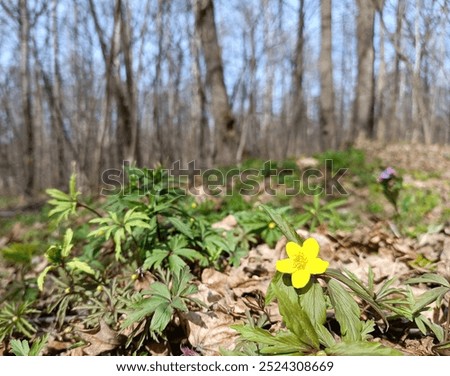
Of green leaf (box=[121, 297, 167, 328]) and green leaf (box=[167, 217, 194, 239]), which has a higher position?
green leaf (box=[167, 217, 194, 239])

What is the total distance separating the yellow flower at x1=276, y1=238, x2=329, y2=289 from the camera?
3.42 ft

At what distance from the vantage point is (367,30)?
8109 millimetres

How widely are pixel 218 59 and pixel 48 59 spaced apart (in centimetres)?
994

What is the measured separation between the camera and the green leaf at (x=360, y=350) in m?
0.88

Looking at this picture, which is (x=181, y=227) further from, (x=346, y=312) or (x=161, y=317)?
(x=346, y=312)

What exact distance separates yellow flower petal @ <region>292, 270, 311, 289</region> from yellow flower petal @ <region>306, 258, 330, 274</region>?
2 centimetres

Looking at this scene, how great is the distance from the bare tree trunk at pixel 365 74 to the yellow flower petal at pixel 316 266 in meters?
7.94

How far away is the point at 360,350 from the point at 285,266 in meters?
0.31

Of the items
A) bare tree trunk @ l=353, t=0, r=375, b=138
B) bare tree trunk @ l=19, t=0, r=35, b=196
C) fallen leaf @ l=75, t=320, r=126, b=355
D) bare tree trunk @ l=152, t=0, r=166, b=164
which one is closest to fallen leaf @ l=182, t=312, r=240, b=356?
fallen leaf @ l=75, t=320, r=126, b=355

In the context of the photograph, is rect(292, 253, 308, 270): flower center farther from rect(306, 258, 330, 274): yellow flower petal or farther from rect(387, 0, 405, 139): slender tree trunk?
rect(387, 0, 405, 139): slender tree trunk

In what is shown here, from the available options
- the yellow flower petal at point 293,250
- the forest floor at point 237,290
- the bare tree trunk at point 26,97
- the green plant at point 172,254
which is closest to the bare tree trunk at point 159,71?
the bare tree trunk at point 26,97

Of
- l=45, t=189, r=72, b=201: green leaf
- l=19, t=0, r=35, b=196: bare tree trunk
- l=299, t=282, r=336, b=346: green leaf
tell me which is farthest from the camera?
l=19, t=0, r=35, b=196: bare tree trunk

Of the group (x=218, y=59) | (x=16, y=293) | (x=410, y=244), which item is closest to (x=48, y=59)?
(x=218, y=59)
